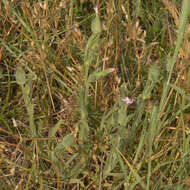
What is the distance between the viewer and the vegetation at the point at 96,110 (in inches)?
36.1

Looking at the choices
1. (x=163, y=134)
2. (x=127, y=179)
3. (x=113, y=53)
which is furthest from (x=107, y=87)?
(x=127, y=179)

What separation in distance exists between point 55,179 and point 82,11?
2.44 feet

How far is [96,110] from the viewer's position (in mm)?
1121

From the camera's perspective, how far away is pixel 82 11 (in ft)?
4.80

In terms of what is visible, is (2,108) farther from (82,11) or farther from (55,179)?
(82,11)

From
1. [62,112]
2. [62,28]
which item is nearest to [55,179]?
[62,112]

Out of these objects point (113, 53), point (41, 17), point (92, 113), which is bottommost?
point (92, 113)

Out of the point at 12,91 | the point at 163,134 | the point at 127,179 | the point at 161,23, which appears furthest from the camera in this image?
the point at 161,23

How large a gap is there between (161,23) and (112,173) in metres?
0.68

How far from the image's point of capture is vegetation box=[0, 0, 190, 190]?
0.92 m

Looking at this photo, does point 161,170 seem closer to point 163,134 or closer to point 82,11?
point 163,134

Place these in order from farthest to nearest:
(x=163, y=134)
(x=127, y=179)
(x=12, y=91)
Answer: (x=12, y=91)
(x=163, y=134)
(x=127, y=179)

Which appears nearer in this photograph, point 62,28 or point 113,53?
point 113,53

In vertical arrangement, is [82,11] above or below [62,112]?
above
